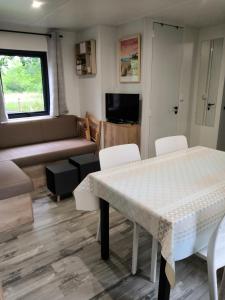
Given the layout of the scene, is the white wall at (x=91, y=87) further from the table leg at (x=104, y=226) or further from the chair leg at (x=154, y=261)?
the chair leg at (x=154, y=261)

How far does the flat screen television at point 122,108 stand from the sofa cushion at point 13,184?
1826 mm

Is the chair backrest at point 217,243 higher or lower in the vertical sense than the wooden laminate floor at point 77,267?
higher

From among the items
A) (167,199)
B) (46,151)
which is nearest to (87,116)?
(46,151)

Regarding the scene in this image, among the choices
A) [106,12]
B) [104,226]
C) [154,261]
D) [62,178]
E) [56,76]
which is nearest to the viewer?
[154,261]

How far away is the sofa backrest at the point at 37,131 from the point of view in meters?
3.62

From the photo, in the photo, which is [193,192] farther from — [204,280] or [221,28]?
[221,28]

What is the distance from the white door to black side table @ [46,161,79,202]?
1434 mm

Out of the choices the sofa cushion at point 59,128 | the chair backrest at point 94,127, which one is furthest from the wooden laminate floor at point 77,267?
the sofa cushion at point 59,128

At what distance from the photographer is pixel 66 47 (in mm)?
4117

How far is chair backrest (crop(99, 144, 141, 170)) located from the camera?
187 cm

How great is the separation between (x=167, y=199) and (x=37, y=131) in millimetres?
3051

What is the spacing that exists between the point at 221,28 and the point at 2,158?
381cm

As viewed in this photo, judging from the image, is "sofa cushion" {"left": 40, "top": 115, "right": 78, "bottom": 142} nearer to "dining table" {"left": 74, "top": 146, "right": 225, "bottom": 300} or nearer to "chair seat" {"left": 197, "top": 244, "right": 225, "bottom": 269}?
"dining table" {"left": 74, "top": 146, "right": 225, "bottom": 300}

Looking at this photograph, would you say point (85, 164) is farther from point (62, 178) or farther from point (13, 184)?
point (13, 184)
